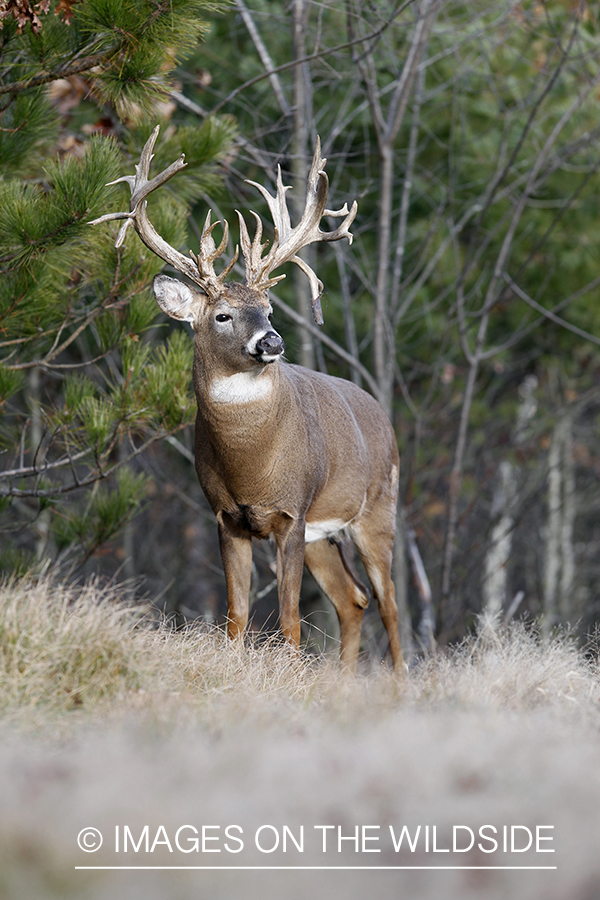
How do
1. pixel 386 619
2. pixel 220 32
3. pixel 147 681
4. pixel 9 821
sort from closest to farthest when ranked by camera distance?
pixel 9 821 < pixel 147 681 < pixel 386 619 < pixel 220 32

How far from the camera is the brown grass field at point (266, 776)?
8.83 ft

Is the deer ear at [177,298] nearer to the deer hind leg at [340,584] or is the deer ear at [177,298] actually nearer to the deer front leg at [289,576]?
the deer front leg at [289,576]

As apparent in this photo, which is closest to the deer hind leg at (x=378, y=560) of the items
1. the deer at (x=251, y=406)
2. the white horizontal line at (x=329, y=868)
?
the deer at (x=251, y=406)

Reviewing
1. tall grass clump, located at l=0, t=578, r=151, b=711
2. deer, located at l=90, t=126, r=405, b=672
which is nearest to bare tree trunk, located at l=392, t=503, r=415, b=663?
deer, located at l=90, t=126, r=405, b=672

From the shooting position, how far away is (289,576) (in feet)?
17.7

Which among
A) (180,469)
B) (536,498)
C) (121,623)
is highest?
(121,623)

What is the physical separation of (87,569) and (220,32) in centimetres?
1049

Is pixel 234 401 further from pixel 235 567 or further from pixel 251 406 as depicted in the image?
pixel 235 567

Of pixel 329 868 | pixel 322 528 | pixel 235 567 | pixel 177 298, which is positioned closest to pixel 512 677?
pixel 235 567

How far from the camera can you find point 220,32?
11.5m

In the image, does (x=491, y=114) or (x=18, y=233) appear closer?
(x=18, y=233)

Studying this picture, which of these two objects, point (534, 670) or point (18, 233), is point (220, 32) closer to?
point (18, 233)

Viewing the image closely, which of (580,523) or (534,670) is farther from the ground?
(534,670)

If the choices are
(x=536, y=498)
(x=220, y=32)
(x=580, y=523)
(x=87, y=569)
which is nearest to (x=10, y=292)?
(x=220, y=32)
